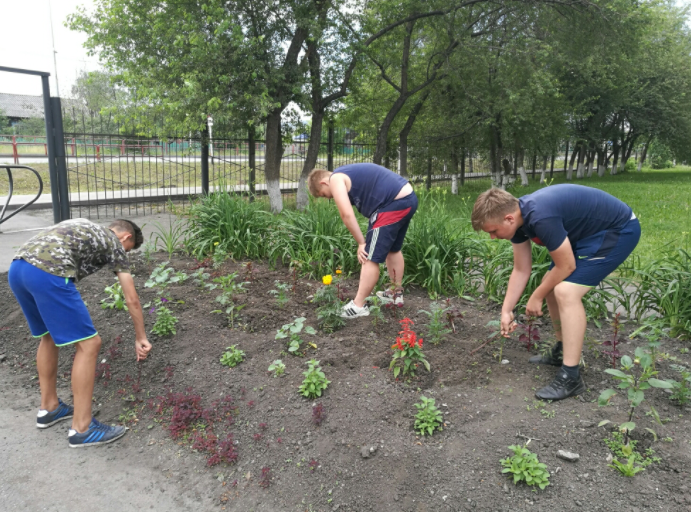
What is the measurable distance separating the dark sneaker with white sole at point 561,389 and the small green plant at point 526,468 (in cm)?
54

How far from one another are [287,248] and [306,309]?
131 cm

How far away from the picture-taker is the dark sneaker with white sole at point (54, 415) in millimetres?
2857

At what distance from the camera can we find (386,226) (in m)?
3.75

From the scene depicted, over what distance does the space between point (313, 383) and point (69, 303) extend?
4.48 ft

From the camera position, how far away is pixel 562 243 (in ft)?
8.29

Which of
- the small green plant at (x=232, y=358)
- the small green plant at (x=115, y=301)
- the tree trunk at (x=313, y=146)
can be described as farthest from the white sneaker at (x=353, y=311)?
the tree trunk at (x=313, y=146)

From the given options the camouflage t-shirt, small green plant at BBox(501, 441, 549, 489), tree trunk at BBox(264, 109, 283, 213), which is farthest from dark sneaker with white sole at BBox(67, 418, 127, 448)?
tree trunk at BBox(264, 109, 283, 213)

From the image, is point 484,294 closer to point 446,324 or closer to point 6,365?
point 446,324

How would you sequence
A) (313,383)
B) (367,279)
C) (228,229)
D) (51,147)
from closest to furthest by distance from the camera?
(313,383)
(367,279)
(228,229)
(51,147)

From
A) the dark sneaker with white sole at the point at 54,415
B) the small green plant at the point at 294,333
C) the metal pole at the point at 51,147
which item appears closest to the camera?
the dark sneaker with white sole at the point at 54,415

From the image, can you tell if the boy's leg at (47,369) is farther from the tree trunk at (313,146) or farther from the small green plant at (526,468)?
the tree trunk at (313,146)

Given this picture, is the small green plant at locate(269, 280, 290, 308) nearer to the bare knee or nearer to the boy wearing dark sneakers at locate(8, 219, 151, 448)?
the boy wearing dark sneakers at locate(8, 219, 151, 448)

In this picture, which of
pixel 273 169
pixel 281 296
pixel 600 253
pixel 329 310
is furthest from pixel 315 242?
pixel 273 169

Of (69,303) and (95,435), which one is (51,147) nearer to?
(69,303)
